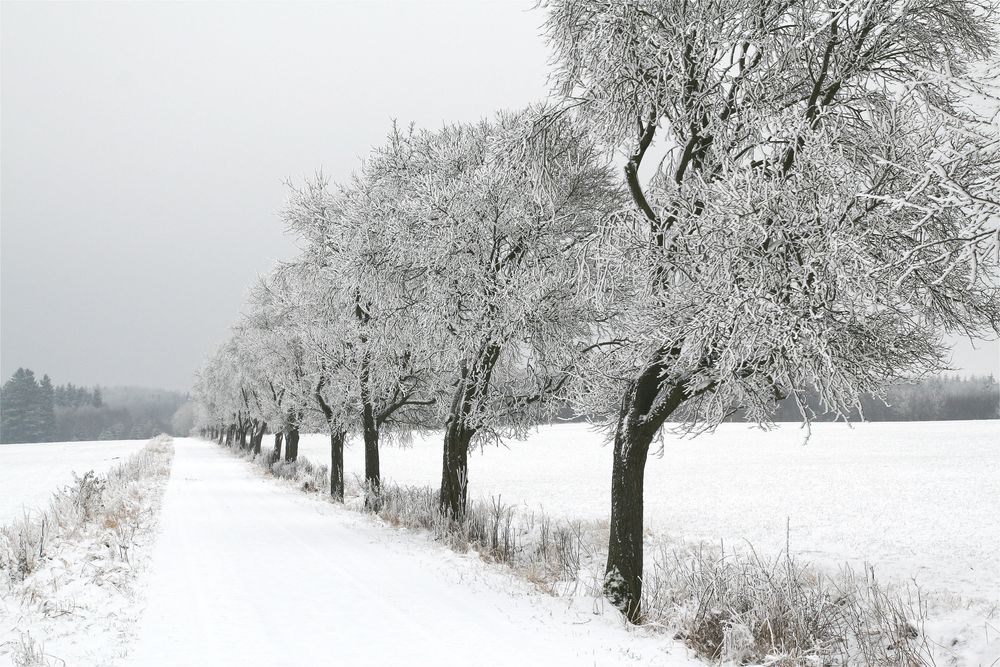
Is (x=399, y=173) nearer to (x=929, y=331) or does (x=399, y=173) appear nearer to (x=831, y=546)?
(x=929, y=331)

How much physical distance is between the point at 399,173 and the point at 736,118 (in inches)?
328

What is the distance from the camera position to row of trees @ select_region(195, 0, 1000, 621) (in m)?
5.46

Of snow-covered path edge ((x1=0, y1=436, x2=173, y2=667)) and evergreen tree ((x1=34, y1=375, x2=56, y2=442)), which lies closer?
snow-covered path edge ((x1=0, y1=436, x2=173, y2=667))

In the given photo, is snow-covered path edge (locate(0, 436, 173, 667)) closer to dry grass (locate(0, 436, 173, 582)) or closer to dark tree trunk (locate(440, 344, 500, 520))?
dry grass (locate(0, 436, 173, 582))

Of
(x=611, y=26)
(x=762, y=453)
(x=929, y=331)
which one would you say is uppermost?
(x=611, y=26)

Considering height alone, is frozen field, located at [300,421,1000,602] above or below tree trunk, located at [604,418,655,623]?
below

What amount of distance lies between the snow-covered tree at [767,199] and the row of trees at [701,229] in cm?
3

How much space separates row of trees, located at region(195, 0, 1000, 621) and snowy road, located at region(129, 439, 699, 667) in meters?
1.36

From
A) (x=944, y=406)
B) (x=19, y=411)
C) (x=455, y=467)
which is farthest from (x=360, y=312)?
(x=19, y=411)

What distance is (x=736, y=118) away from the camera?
698cm

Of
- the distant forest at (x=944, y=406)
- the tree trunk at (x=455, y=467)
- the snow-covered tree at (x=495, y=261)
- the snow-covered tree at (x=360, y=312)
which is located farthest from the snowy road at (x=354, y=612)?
the distant forest at (x=944, y=406)

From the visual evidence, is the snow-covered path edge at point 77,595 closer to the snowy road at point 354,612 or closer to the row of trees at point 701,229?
the snowy road at point 354,612

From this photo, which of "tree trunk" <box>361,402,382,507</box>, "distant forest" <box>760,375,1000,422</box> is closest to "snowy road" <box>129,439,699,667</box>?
"tree trunk" <box>361,402,382,507</box>

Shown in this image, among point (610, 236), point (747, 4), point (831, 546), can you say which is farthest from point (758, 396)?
point (831, 546)
